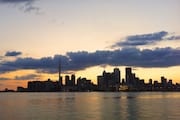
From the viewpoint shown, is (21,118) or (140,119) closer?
(140,119)

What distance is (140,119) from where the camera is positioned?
69.8 metres

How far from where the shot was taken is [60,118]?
73500 mm

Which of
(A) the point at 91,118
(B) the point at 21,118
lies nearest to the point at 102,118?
(A) the point at 91,118

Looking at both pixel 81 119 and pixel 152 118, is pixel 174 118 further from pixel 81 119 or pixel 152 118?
pixel 81 119

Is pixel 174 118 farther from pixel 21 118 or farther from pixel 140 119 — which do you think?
pixel 21 118

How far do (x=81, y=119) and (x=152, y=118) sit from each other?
14.8m

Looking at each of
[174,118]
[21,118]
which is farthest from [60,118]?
[174,118]

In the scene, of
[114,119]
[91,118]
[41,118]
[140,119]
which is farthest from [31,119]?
[140,119]

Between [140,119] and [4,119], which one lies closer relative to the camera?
[140,119]

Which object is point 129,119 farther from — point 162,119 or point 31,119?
point 31,119

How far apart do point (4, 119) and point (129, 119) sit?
26771 mm

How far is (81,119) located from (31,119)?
10.5 m

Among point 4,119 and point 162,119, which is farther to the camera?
point 4,119

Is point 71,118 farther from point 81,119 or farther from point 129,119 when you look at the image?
point 129,119
